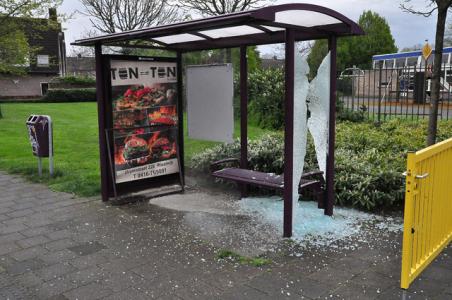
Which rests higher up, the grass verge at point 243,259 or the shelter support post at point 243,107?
the shelter support post at point 243,107

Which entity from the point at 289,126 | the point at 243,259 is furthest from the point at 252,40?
the point at 243,259

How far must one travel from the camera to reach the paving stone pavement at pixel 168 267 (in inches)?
137

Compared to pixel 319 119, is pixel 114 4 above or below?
above

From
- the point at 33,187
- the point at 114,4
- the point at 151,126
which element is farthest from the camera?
the point at 114,4

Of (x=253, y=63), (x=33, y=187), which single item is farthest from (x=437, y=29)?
(x=253, y=63)

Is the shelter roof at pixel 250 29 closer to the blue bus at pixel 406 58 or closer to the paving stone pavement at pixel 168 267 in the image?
the paving stone pavement at pixel 168 267

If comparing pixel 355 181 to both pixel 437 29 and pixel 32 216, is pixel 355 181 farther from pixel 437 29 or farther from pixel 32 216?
pixel 32 216

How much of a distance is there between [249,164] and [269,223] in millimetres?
1763

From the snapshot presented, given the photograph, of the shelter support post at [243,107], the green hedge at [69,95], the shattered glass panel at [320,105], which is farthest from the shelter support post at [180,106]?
the green hedge at [69,95]

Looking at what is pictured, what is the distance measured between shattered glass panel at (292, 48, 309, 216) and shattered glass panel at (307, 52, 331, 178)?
0.74 feet

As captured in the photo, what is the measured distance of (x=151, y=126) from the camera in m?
6.41

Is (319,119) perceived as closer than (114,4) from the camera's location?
Yes

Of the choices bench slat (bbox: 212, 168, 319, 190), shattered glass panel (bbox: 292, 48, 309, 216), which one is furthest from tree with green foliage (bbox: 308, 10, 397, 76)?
shattered glass panel (bbox: 292, 48, 309, 216)

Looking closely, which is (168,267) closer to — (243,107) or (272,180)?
(272,180)
